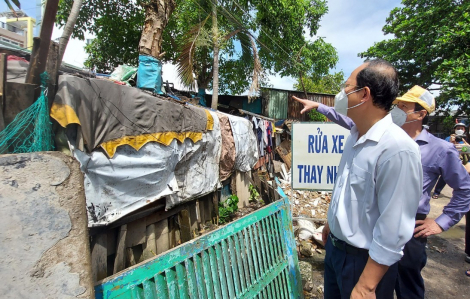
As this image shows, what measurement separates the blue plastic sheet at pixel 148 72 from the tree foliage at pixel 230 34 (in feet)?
14.2

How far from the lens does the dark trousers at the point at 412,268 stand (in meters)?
1.97

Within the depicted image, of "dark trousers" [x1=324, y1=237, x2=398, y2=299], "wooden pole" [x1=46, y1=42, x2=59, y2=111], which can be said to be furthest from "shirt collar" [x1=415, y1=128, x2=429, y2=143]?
"wooden pole" [x1=46, y1=42, x2=59, y2=111]

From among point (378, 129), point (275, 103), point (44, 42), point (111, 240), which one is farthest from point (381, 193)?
point (275, 103)

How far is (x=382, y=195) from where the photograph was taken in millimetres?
1216

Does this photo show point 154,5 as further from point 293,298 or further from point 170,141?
point 293,298

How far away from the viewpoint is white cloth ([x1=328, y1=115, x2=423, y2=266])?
46.0 inches

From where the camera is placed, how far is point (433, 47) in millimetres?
10508

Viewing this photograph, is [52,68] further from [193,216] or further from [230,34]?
[230,34]

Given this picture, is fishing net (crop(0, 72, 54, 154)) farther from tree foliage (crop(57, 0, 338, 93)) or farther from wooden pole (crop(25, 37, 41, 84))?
tree foliage (crop(57, 0, 338, 93))

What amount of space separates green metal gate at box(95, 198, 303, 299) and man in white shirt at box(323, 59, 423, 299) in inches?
23.3

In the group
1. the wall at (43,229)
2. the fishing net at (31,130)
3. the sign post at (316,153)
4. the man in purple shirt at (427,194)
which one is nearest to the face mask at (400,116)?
the man in purple shirt at (427,194)

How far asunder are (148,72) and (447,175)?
4528 millimetres

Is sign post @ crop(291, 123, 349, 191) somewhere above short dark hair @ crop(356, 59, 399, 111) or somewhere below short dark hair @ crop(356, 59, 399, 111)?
below

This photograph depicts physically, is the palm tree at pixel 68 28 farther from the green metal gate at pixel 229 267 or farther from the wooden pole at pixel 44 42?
the green metal gate at pixel 229 267
